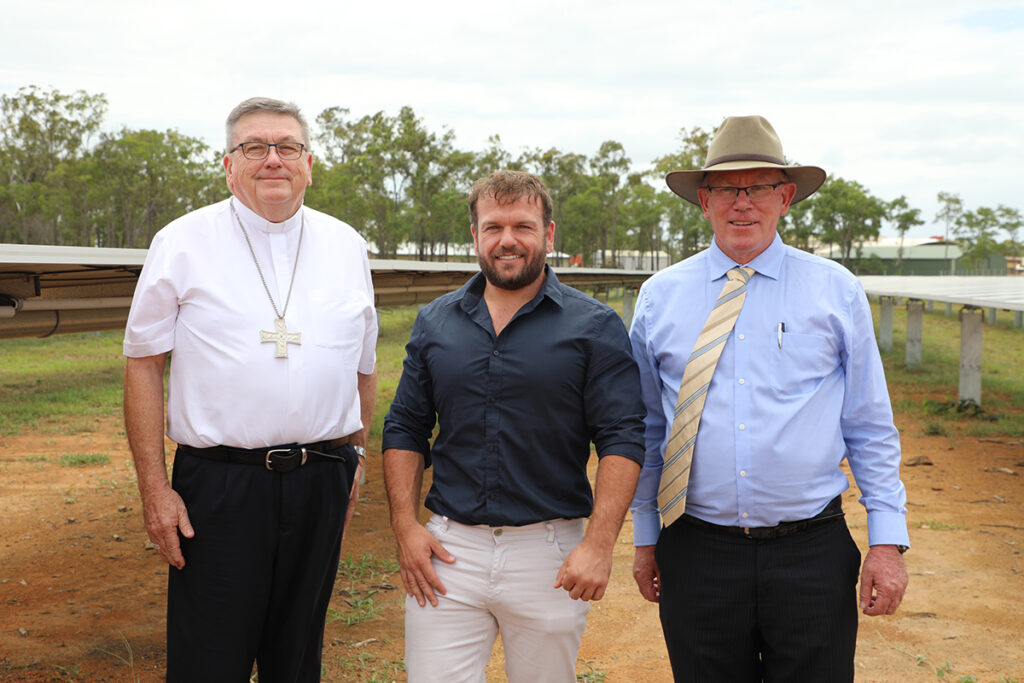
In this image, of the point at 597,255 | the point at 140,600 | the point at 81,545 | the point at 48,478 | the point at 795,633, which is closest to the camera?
the point at 795,633

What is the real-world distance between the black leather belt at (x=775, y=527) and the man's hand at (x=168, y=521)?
1.72 meters

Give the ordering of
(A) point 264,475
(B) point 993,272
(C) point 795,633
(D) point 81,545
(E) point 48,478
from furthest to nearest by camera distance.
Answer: (B) point 993,272 < (E) point 48,478 < (D) point 81,545 < (A) point 264,475 < (C) point 795,633

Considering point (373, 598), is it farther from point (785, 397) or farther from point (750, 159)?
point (750, 159)

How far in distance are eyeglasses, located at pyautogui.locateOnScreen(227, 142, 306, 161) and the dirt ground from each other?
2.97m

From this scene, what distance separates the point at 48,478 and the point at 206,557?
759 cm

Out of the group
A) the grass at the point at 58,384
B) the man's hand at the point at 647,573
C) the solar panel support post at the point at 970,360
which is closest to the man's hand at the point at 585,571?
the man's hand at the point at 647,573

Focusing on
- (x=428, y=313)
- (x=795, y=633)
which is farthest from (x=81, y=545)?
(x=795, y=633)

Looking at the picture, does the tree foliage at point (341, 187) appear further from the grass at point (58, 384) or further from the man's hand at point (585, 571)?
the man's hand at point (585, 571)

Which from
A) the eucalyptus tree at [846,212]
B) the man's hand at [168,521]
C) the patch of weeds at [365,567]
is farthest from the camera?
the eucalyptus tree at [846,212]

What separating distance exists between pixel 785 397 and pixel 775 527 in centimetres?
41

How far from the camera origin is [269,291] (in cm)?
301

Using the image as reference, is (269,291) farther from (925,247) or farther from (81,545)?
(925,247)

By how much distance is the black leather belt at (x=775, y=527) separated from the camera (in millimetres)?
2734

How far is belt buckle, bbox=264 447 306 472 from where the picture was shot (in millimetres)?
2912
